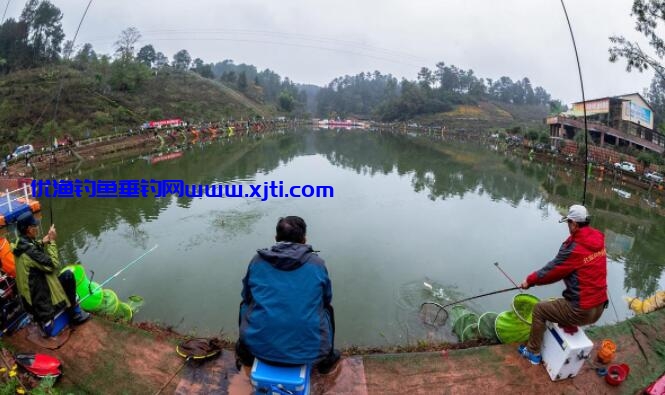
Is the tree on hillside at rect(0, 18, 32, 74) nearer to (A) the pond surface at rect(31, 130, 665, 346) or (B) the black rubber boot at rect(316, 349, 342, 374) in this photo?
(A) the pond surface at rect(31, 130, 665, 346)

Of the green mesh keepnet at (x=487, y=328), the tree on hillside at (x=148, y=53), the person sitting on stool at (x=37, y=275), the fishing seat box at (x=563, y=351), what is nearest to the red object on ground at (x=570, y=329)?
the fishing seat box at (x=563, y=351)

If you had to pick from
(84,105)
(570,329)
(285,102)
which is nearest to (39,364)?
(570,329)

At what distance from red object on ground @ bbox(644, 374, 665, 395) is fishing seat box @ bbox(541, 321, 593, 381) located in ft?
2.14

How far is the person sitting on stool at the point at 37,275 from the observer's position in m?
3.82

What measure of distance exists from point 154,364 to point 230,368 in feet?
2.61

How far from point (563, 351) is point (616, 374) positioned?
835 mm

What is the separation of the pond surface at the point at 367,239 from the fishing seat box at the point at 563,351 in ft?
9.03

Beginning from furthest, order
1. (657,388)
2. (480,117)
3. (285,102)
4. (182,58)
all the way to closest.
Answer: (182,58)
(285,102)
(480,117)
(657,388)

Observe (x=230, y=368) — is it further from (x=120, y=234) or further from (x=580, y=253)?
(x=120, y=234)

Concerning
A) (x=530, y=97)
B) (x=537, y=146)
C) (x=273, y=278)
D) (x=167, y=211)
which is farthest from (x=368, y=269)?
(x=530, y=97)

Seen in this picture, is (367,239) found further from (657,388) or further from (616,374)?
(657,388)

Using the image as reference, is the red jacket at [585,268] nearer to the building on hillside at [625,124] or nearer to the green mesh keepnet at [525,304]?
the green mesh keepnet at [525,304]

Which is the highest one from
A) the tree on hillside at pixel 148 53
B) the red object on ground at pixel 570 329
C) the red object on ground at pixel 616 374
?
the tree on hillside at pixel 148 53

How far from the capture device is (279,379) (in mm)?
2785
